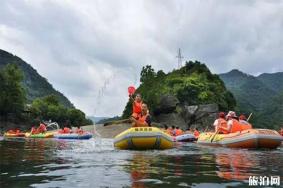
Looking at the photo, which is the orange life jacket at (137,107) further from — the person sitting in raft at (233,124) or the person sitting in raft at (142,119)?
the person sitting in raft at (233,124)

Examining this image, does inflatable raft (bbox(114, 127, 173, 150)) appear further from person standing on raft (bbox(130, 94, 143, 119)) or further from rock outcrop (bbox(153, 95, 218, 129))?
rock outcrop (bbox(153, 95, 218, 129))

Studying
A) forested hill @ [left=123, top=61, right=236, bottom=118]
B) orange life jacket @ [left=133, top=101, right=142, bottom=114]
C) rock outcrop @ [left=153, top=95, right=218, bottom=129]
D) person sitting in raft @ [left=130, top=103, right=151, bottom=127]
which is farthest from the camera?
forested hill @ [left=123, top=61, right=236, bottom=118]

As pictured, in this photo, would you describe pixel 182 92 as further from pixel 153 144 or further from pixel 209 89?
pixel 153 144

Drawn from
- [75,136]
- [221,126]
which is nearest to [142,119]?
[221,126]

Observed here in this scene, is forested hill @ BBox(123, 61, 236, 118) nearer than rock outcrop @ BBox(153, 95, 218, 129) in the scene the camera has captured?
No

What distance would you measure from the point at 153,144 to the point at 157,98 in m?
58.3

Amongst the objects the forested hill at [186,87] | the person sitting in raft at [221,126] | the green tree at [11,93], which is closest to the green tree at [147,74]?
the forested hill at [186,87]

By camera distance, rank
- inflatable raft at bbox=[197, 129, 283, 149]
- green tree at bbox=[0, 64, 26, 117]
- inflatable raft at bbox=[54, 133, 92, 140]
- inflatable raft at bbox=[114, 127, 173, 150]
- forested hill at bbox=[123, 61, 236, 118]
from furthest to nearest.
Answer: green tree at bbox=[0, 64, 26, 117], forested hill at bbox=[123, 61, 236, 118], inflatable raft at bbox=[54, 133, 92, 140], inflatable raft at bbox=[197, 129, 283, 149], inflatable raft at bbox=[114, 127, 173, 150]

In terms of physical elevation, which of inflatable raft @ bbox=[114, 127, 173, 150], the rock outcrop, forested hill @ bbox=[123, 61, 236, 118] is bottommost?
inflatable raft @ bbox=[114, 127, 173, 150]

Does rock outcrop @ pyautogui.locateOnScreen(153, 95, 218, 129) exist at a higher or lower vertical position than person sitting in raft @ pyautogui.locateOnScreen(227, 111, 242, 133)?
higher

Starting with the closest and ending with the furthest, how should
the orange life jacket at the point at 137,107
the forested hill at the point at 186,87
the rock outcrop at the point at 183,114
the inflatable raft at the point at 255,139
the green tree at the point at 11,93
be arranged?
the orange life jacket at the point at 137,107, the inflatable raft at the point at 255,139, the rock outcrop at the point at 183,114, the forested hill at the point at 186,87, the green tree at the point at 11,93

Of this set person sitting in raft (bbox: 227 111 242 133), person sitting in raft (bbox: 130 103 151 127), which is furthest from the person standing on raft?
person sitting in raft (bbox: 227 111 242 133)

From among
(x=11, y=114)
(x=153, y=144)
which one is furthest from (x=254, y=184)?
(x=11, y=114)

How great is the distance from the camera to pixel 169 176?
32.1 ft
